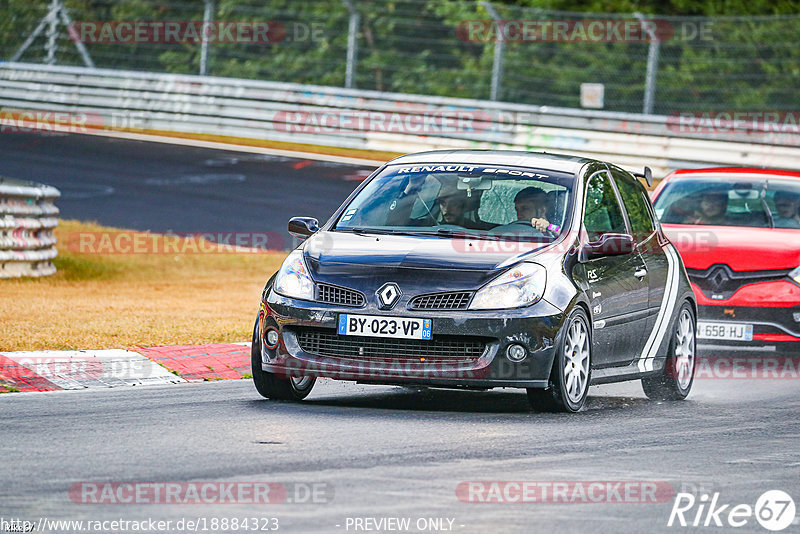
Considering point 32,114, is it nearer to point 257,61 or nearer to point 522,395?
point 257,61

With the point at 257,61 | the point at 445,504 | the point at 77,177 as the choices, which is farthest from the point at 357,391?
the point at 257,61

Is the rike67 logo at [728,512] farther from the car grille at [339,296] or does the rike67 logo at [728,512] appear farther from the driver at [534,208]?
the driver at [534,208]

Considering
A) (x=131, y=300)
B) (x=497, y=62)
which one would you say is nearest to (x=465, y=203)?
(x=131, y=300)

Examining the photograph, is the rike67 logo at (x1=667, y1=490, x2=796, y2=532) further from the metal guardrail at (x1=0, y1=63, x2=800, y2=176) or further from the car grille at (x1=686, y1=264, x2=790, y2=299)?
the metal guardrail at (x1=0, y1=63, x2=800, y2=176)

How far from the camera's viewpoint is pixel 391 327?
8992 millimetres

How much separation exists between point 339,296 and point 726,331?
5.12m

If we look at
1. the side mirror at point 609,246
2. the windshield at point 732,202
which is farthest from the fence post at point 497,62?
the side mirror at point 609,246

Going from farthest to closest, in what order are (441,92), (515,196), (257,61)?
(257,61), (441,92), (515,196)

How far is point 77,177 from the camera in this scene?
84.0 feet

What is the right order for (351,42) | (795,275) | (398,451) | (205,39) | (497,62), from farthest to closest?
(205,39), (351,42), (497,62), (795,275), (398,451)

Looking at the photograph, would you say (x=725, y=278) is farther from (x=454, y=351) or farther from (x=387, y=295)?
(x=387, y=295)

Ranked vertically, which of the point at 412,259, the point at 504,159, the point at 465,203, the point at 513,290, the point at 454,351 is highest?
the point at 504,159

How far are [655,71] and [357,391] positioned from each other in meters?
16.2

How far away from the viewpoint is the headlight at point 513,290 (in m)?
9.03
